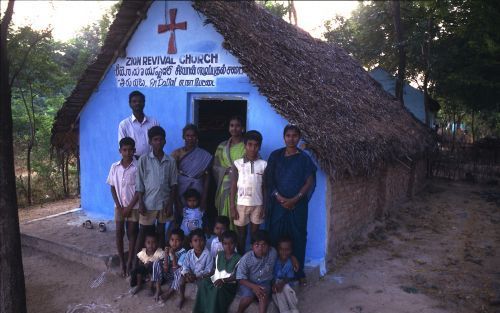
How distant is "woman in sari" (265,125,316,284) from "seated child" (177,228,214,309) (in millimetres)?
824

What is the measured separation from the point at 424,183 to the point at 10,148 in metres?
11.5

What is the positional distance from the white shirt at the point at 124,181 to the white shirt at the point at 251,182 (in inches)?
53.1

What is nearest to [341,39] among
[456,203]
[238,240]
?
[456,203]

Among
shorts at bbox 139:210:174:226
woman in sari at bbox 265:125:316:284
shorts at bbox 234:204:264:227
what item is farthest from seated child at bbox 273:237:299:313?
shorts at bbox 139:210:174:226

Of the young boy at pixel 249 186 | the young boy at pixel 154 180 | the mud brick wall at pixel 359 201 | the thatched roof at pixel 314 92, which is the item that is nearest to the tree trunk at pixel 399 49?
the thatched roof at pixel 314 92

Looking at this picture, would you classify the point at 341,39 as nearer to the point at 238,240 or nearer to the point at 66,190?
the point at 66,190

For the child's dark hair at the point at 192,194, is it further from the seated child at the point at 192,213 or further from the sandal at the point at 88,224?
the sandal at the point at 88,224

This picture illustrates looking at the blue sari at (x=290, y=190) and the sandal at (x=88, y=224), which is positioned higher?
the blue sari at (x=290, y=190)

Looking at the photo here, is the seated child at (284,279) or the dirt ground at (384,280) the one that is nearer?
the seated child at (284,279)

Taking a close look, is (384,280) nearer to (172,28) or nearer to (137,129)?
(137,129)

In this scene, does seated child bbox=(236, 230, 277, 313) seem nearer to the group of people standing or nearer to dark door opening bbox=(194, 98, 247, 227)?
the group of people standing

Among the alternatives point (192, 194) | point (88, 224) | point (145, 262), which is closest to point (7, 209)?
point (145, 262)

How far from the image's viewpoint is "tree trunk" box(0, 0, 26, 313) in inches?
146

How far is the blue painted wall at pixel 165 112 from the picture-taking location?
17.0 ft
